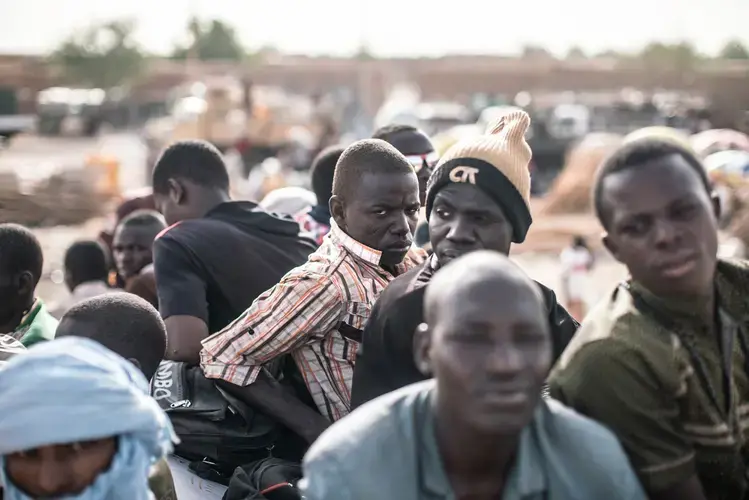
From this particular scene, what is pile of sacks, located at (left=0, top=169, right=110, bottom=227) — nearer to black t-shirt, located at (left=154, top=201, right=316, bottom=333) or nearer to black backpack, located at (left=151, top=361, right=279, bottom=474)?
black t-shirt, located at (left=154, top=201, right=316, bottom=333)

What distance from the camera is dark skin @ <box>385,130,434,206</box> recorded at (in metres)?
4.76

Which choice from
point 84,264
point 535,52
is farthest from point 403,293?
point 535,52

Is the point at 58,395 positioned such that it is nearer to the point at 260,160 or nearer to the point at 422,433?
the point at 422,433

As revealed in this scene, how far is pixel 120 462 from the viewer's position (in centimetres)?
236

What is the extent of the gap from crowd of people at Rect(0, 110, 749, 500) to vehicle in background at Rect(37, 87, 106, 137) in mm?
46015

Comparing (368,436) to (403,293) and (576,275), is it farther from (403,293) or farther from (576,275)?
(576,275)

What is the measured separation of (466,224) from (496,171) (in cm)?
18

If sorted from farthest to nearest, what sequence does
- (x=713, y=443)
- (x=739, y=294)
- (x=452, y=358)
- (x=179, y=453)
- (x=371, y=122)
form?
1. (x=371, y=122)
2. (x=179, y=453)
3. (x=739, y=294)
4. (x=713, y=443)
5. (x=452, y=358)

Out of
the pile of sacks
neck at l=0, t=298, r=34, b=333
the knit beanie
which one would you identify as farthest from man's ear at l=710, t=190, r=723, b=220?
the pile of sacks

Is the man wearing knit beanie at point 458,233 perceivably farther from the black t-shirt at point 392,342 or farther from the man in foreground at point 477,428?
the man in foreground at point 477,428

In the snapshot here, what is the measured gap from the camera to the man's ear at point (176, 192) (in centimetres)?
468

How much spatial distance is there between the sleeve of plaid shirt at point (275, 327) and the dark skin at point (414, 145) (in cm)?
165

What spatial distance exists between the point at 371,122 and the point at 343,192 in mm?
33417

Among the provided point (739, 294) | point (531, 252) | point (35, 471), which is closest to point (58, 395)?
point (35, 471)
